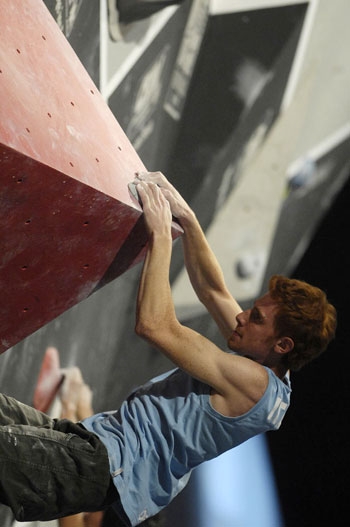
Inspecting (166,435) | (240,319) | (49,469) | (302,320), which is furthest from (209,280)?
(49,469)

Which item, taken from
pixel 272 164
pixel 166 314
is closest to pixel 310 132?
pixel 272 164

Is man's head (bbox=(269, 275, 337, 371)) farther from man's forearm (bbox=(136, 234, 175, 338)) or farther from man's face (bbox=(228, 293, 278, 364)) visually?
man's forearm (bbox=(136, 234, 175, 338))

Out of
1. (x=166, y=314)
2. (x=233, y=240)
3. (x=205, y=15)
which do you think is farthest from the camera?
(x=233, y=240)

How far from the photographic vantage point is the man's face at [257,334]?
1.83 m

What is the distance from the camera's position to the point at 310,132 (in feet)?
10.8

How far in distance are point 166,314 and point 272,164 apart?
1645 millimetres

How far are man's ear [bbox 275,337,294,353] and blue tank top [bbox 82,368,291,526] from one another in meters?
0.06

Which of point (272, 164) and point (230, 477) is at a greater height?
point (272, 164)

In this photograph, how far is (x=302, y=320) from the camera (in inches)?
71.4

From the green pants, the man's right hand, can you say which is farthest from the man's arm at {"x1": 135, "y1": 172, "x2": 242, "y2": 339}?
the green pants

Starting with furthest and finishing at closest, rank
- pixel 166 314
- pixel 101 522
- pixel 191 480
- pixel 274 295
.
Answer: pixel 191 480
pixel 101 522
pixel 274 295
pixel 166 314

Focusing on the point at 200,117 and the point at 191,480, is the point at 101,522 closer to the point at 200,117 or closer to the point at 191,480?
the point at 191,480

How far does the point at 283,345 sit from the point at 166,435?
0.32m

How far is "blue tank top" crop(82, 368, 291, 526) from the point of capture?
176cm
